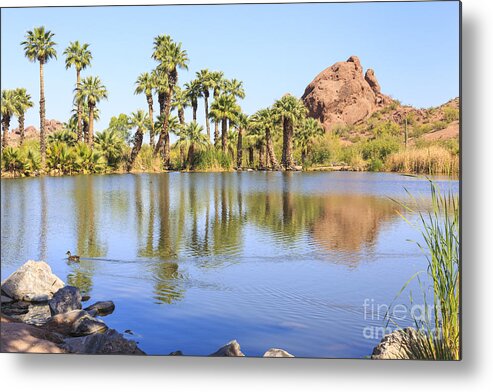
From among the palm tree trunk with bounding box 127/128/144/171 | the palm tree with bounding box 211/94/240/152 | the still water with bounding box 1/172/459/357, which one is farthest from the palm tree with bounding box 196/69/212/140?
the still water with bounding box 1/172/459/357

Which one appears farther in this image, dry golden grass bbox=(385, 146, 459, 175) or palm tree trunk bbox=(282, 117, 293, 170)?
palm tree trunk bbox=(282, 117, 293, 170)

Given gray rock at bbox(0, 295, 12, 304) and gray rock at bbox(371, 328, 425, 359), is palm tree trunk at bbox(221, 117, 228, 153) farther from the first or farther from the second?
gray rock at bbox(371, 328, 425, 359)

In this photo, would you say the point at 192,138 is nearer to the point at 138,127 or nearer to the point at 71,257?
the point at 138,127

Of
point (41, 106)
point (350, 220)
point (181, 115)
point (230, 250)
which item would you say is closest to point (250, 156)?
point (181, 115)

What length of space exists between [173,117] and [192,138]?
37 cm

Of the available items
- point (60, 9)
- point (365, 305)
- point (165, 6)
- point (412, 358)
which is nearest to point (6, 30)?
point (60, 9)

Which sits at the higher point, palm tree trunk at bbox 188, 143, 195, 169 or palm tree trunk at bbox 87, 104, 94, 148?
palm tree trunk at bbox 87, 104, 94, 148

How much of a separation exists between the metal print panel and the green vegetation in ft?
0.08

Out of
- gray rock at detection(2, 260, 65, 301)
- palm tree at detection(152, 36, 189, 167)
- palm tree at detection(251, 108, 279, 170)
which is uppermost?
palm tree at detection(152, 36, 189, 167)

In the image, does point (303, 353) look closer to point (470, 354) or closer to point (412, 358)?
point (412, 358)

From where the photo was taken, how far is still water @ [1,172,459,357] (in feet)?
18.3

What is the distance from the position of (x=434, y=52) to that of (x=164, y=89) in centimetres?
242

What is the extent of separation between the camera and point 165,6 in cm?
582

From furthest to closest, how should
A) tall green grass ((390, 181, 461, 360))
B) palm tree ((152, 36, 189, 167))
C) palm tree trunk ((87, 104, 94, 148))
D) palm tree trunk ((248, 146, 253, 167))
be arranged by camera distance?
palm tree trunk ((248, 146, 253, 167)) → palm tree trunk ((87, 104, 94, 148)) → palm tree ((152, 36, 189, 167)) → tall green grass ((390, 181, 461, 360))
